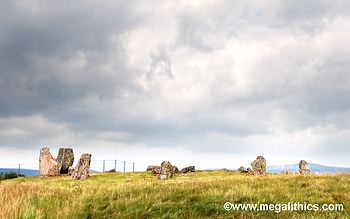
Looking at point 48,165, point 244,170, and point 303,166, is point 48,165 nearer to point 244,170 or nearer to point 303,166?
point 244,170

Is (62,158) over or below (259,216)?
over

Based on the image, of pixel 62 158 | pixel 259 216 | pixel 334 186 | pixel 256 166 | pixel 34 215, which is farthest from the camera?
pixel 62 158

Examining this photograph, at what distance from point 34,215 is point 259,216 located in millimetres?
4793

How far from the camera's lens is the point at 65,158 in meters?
66.5

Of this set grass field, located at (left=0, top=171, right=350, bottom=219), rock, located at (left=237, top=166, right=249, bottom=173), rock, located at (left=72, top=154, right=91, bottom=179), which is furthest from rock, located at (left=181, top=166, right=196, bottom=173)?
grass field, located at (left=0, top=171, right=350, bottom=219)

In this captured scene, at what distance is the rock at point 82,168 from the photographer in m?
56.7

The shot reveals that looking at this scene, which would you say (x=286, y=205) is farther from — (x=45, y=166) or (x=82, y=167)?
(x=45, y=166)

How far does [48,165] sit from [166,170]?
18267mm

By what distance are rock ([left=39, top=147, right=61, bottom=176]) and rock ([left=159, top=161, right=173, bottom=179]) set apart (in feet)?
53.5

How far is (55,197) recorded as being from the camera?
12078 millimetres

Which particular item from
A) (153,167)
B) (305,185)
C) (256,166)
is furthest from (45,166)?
(305,185)

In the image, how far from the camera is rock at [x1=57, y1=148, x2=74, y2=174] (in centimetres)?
6600

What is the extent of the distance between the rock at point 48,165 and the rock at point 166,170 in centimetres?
1631

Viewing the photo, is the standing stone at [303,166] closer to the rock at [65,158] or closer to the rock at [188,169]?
the rock at [188,169]
